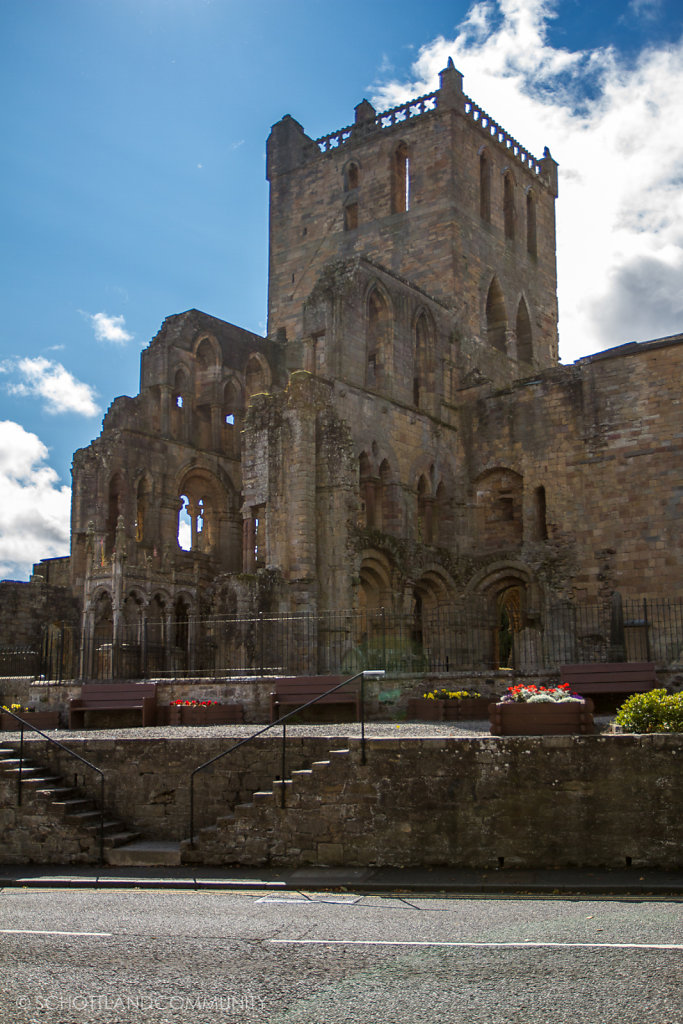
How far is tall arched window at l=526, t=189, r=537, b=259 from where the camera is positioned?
39125mm

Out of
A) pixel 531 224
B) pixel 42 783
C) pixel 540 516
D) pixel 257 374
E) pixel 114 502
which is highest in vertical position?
pixel 531 224

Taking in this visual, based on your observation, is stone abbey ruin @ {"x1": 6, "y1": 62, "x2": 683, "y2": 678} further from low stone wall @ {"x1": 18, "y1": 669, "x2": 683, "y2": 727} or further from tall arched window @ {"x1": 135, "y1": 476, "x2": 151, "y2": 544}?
low stone wall @ {"x1": 18, "y1": 669, "x2": 683, "y2": 727}

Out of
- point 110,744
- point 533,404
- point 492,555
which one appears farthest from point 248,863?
point 533,404

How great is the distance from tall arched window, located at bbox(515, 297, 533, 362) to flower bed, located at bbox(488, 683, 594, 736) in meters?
27.4

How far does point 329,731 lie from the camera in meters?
14.0

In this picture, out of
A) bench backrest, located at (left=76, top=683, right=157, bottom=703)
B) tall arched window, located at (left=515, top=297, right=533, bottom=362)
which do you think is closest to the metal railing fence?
bench backrest, located at (left=76, top=683, right=157, bottom=703)

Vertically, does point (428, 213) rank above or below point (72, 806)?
above

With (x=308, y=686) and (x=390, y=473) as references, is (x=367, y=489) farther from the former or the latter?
(x=308, y=686)

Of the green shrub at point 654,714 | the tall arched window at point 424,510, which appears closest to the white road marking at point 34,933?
the green shrub at point 654,714

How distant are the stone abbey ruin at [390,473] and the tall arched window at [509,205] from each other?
2.19ft

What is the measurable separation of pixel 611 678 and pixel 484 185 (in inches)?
1015

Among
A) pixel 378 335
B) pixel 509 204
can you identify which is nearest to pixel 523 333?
pixel 509 204

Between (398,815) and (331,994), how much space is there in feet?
15.4

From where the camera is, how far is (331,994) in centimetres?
680
